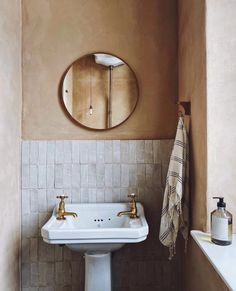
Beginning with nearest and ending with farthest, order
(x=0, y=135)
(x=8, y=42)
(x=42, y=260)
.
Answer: (x=0, y=135), (x=8, y=42), (x=42, y=260)

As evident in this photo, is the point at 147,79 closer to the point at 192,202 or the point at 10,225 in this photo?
the point at 192,202

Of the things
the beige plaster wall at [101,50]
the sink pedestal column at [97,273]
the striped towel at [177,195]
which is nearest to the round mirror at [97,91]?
the beige plaster wall at [101,50]

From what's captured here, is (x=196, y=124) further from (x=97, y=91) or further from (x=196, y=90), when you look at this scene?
(x=97, y=91)

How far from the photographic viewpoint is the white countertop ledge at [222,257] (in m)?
0.92

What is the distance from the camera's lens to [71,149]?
1865mm

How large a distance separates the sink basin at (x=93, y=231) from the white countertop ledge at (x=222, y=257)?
309 mm

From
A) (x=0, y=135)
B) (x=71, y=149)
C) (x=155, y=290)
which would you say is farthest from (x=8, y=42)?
(x=155, y=290)

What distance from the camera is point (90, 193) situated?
73.4 inches

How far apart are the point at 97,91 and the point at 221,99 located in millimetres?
832

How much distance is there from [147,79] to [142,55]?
0.54 feet

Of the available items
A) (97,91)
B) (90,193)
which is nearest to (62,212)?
(90,193)

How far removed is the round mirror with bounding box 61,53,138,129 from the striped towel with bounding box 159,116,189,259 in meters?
0.46

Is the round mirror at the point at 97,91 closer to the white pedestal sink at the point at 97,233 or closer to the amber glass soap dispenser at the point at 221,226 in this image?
the white pedestal sink at the point at 97,233

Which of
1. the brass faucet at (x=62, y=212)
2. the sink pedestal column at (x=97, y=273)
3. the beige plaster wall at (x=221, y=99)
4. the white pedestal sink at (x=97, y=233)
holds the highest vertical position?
the beige plaster wall at (x=221, y=99)
